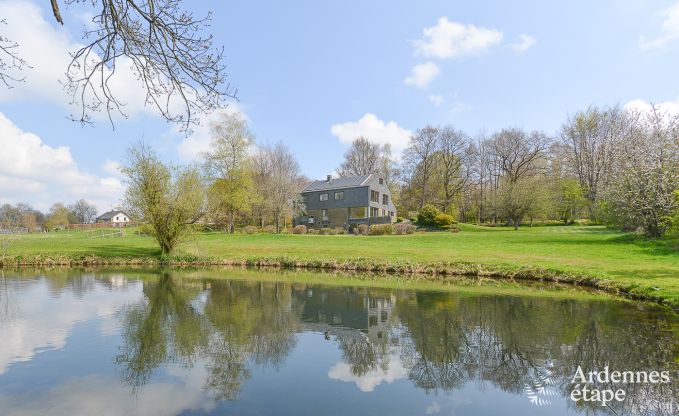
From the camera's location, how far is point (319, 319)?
11195 mm

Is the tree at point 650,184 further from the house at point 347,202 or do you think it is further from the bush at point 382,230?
the house at point 347,202

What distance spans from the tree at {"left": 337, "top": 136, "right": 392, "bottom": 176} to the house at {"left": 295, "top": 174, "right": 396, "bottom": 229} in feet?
46.1

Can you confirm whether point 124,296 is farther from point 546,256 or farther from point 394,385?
point 546,256

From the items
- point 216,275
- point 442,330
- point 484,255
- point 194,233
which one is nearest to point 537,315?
point 442,330

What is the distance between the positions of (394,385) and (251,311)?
20.8 ft


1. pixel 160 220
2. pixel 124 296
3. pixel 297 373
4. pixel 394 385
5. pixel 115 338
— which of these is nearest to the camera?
pixel 394 385

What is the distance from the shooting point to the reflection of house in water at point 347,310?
10237 mm

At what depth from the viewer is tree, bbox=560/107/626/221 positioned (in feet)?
149

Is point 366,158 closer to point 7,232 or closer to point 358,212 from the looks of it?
point 358,212

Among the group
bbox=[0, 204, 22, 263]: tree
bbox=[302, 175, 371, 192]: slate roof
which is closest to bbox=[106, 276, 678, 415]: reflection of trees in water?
bbox=[0, 204, 22, 263]: tree

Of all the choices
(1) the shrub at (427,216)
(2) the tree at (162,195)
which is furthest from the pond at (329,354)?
(1) the shrub at (427,216)

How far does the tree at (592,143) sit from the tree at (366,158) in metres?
27.9

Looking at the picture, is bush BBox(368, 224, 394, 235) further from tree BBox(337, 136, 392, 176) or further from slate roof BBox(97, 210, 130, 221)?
slate roof BBox(97, 210, 130, 221)

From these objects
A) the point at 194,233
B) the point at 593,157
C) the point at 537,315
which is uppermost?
the point at 593,157
